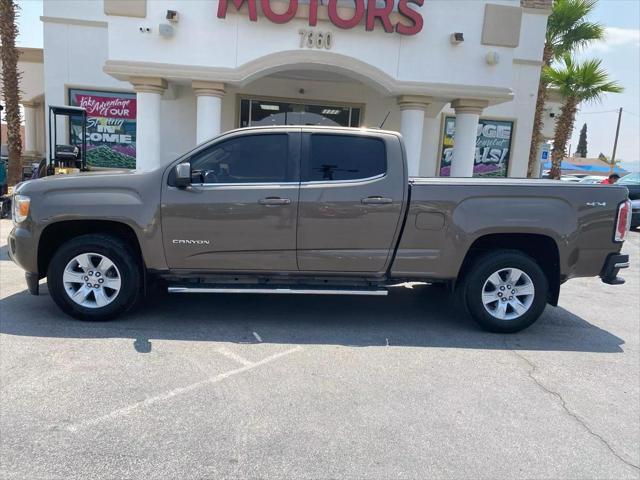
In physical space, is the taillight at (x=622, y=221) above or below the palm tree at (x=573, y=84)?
below

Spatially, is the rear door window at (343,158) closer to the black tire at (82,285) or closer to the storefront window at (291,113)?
the black tire at (82,285)

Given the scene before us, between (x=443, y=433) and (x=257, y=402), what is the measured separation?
1.29 meters

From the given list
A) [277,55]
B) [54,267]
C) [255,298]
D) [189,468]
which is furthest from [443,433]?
[277,55]

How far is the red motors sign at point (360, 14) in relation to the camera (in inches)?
409

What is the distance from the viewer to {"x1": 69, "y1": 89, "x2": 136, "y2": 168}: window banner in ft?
46.7

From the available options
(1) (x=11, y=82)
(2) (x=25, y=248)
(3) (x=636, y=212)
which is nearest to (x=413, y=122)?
(3) (x=636, y=212)

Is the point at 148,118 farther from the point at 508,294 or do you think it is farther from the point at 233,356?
the point at 508,294

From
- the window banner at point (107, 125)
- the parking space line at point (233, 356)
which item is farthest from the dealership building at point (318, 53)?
the parking space line at point (233, 356)

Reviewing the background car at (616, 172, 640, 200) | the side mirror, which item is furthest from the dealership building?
the background car at (616, 172, 640, 200)

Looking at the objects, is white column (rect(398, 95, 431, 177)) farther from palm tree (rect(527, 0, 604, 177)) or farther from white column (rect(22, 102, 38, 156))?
white column (rect(22, 102, 38, 156))

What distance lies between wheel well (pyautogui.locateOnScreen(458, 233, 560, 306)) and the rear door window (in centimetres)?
134

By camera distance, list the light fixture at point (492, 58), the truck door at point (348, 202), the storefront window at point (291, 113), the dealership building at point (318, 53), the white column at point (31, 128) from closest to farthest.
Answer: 1. the truck door at point (348, 202)
2. the dealership building at point (318, 53)
3. the light fixture at point (492, 58)
4. the storefront window at point (291, 113)
5. the white column at point (31, 128)

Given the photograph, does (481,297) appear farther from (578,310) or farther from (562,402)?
(578,310)

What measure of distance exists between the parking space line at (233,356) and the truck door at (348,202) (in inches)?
44.8
